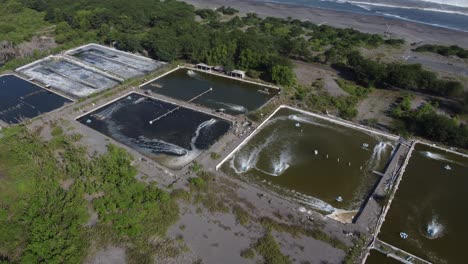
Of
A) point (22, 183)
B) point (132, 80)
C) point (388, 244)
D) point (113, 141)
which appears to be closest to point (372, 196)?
point (388, 244)

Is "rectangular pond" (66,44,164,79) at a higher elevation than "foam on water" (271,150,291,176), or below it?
higher

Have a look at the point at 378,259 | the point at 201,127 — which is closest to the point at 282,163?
the point at 201,127

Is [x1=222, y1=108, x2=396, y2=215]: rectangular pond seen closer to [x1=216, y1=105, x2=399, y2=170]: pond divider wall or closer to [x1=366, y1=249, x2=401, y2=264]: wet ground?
[x1=216, y1=105, x2=399, y2=170]: pond divider wall

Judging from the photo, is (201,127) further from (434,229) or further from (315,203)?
(434,229)

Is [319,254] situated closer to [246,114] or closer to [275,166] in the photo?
[275,166]

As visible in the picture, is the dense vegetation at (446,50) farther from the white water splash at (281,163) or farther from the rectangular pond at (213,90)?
the white water splash at (281,163)

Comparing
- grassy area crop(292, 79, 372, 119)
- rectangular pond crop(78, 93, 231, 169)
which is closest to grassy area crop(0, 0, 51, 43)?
rectangular pond crop(78, 93, 231, 169)
